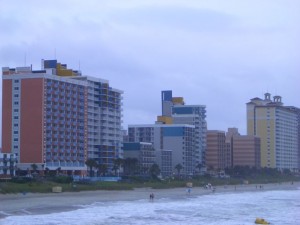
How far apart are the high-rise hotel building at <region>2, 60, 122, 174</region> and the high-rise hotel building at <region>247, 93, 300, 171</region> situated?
232ft

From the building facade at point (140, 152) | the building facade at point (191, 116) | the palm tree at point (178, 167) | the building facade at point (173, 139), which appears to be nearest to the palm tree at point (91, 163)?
the building facade at point (140, 152)

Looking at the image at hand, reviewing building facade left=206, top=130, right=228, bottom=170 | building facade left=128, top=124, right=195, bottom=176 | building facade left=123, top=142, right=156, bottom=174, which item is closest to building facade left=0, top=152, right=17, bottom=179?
building facade left=123, top=142, right=156, bottom=174

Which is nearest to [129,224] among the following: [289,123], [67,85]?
[67,85]

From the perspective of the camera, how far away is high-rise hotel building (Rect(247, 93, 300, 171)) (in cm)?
15750

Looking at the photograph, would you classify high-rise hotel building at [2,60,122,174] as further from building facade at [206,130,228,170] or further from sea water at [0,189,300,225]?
building facade at [206,130,228,170]

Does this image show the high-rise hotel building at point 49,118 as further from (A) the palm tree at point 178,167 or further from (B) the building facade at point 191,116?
(B) the building facade at point 191,116

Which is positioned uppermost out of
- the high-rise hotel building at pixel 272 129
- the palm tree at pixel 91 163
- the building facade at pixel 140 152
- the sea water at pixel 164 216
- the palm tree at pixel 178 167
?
the high-rise hotel building at pixel 272 129

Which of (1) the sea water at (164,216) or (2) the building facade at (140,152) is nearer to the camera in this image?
(1) the sea water at (164,216)

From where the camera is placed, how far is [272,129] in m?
159

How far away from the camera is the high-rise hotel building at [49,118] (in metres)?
83.1

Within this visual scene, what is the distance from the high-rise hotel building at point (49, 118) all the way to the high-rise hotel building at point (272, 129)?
70.6 meters

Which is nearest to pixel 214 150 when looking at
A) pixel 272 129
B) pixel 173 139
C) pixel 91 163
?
pixel 173 139

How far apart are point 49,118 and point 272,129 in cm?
8559

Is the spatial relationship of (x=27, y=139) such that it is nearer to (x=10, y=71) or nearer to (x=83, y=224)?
(x=10, y=71)
